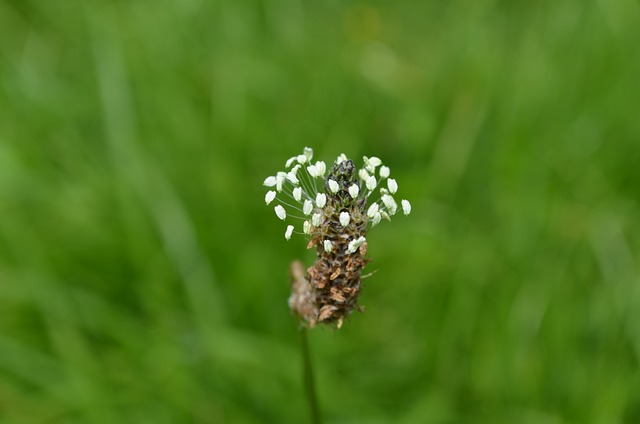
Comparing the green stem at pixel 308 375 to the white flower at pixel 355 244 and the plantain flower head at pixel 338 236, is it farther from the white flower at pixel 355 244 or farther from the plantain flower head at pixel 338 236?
the white flower at pixel 355 244

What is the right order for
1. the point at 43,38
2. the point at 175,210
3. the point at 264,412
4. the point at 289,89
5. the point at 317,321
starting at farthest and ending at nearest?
the point at 43,38, the point at 289,89, the point at 175,210, the point at 264,412, the point at 317,321

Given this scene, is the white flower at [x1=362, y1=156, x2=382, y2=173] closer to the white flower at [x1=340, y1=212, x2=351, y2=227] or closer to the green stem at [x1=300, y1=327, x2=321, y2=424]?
the white flower at [x1=340, y1=212, x2=351, y2=227]

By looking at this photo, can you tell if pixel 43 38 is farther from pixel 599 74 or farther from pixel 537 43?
pixel 599 74

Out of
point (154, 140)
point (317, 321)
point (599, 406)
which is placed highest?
point (154, 140)

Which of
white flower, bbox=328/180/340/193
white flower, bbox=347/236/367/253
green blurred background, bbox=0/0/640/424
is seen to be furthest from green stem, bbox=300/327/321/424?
green blurred background, bbox=0/0/640/424

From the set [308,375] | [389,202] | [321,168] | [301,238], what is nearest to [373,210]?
[389,202]

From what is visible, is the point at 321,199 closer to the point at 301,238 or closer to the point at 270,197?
the point at 270,197

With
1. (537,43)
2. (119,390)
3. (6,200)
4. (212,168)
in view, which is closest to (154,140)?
(212,168)
